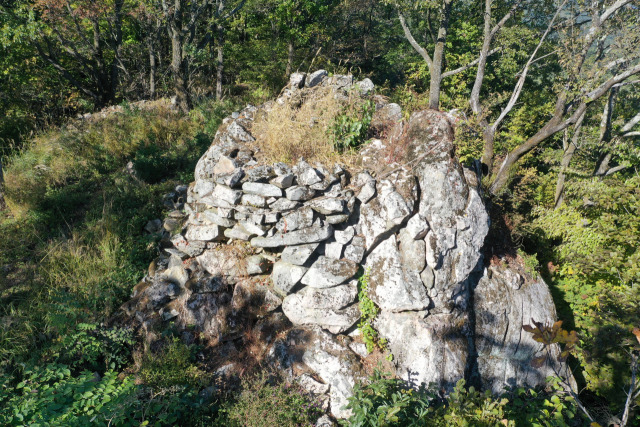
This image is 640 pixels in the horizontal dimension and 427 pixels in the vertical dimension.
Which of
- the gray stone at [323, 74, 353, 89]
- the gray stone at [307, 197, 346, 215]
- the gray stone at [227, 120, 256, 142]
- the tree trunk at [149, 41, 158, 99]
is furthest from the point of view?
the tree trunk at [149, 41, 158, 99]

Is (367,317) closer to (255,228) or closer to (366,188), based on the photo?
(366,188)

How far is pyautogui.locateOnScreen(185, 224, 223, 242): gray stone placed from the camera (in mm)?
5629

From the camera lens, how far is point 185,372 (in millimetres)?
4809

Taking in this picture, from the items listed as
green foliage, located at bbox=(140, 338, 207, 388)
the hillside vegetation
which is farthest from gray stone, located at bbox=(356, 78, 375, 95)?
green foliage, located at bbox=(140, 338, 207, 388)

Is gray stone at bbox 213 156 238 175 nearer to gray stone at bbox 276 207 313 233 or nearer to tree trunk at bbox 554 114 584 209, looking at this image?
gray stone at bbox 276 207 313 233

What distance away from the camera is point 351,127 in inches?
230

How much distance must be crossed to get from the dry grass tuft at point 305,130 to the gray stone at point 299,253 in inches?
57.4

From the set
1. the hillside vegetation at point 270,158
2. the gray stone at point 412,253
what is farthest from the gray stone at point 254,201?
the gray stone at point 412,253

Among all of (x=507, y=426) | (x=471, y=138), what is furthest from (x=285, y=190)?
(x=507, y=426)

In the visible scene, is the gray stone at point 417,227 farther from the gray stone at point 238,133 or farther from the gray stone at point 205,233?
the gray stone at point 238,133

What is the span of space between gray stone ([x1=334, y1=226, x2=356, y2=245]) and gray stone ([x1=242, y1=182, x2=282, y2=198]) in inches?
41.1

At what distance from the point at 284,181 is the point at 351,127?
5.11ft

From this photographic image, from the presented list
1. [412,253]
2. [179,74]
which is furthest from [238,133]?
[179,74]

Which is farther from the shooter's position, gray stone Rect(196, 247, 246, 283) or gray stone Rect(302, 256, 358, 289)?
gray stone Rect(196, 247, 246, 283)
